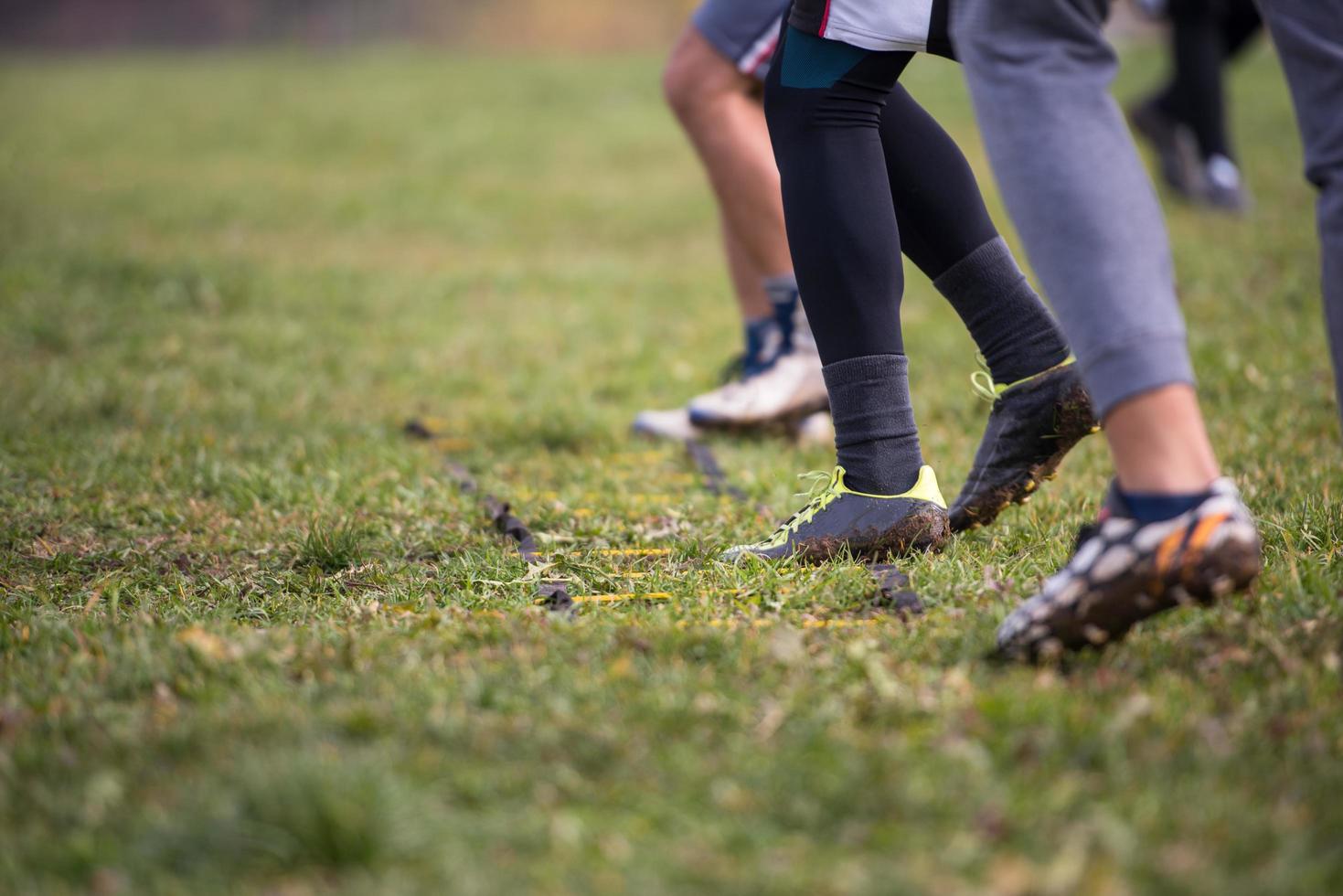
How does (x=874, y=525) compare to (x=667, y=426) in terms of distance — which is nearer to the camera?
(x=874, y=525)

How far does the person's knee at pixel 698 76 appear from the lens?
132 inches

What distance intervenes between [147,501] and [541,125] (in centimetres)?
1166

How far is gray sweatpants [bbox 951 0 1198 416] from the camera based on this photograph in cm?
155

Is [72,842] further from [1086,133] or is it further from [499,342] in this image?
[499,342]

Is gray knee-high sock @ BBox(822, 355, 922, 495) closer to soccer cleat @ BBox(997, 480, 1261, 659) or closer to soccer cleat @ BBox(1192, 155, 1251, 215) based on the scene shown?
soccer cleat @ BBox(997, 480, 1261, 659)

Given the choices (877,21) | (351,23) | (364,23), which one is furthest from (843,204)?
(351,23)

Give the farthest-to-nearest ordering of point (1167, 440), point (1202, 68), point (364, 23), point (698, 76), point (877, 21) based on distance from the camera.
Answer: point (364, 23), point (1202, 68), point (698, 76), point (877, 21), point (1167, 440)

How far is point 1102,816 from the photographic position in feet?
4.10

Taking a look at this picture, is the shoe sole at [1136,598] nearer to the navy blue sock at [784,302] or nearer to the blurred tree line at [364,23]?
the navy blue sock at [784,302]

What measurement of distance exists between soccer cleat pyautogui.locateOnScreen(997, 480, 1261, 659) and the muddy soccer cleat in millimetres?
580

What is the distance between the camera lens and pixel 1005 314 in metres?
2.30

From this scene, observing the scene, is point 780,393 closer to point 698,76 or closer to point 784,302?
point 784,302

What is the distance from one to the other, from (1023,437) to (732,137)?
151 cm

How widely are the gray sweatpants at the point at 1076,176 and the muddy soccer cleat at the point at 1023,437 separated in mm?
607
